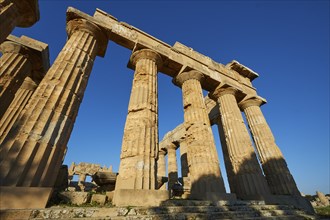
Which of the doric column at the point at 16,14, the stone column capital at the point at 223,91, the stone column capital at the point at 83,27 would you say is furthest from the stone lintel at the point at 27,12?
the stone column capital at the point at 223,91

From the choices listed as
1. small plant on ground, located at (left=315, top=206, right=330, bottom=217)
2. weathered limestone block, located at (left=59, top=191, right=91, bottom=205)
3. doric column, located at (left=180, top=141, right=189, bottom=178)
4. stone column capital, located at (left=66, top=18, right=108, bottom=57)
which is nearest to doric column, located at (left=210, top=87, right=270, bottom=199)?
small plant on ground, located at (left=315, top=206, right=330, bottom=217)

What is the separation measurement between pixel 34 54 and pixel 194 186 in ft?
35.0

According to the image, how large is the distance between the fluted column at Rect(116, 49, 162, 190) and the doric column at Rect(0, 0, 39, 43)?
176 inches

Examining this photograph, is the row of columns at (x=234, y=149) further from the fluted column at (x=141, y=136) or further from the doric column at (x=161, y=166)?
the doric column at (x=161, y=166)

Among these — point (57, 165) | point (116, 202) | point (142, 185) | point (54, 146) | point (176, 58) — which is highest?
point (176, 58)

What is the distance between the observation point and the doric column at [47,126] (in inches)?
138

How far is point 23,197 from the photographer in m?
3.25

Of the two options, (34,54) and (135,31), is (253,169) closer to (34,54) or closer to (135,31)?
Result: (135,31)

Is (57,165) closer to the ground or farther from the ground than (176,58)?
closer to the ground

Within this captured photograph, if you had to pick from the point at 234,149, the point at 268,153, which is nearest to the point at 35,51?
the point at 234,149

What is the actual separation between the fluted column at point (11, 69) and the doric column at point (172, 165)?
1381 cm

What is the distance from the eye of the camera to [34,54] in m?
9.23

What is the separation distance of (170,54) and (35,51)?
7439 millimetres

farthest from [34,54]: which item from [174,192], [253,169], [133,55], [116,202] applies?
[253,169]
